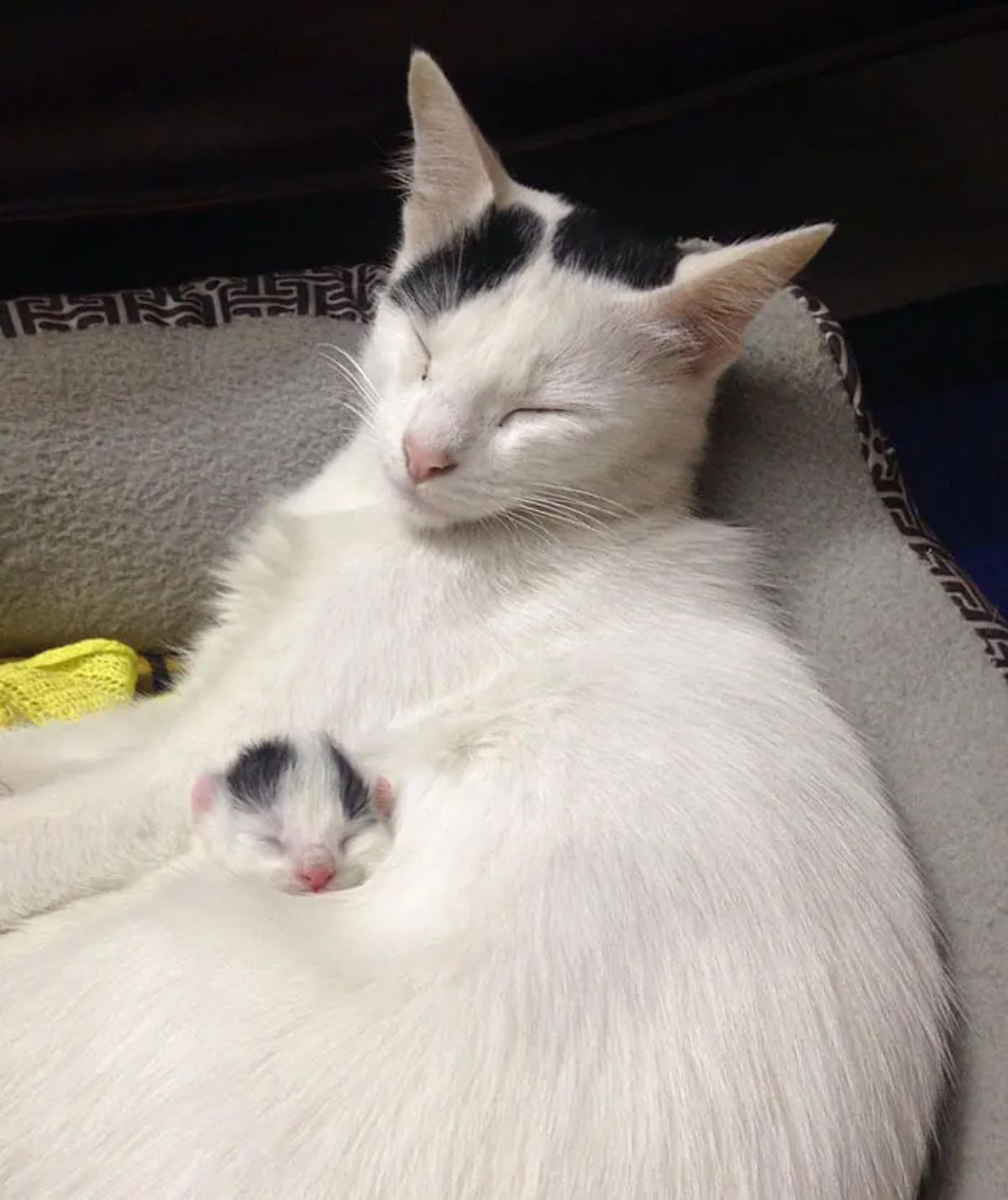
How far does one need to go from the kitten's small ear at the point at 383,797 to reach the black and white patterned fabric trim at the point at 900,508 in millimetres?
657

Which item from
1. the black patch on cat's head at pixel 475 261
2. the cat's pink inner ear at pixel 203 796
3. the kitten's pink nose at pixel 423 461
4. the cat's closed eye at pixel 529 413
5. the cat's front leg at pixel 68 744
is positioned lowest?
the cat's front leg at pixel 68 744

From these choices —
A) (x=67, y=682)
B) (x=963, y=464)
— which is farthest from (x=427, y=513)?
(x=963, y=464)

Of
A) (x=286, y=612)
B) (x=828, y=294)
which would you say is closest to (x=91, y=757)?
(x=286, y=612)

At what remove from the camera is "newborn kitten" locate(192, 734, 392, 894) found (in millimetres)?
1095

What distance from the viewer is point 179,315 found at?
A: 163 centimetres

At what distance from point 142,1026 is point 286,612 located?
1.49 ft

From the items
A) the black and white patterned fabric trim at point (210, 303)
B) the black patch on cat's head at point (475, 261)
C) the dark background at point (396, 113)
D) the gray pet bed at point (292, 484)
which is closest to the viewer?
the black patch on cat's head at point (475, 261)

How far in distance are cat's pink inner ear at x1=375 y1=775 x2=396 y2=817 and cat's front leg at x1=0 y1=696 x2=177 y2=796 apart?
0.27 meters

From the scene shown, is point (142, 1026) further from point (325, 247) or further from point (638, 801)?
point (325, 247)

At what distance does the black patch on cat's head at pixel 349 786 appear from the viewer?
43.6 inches

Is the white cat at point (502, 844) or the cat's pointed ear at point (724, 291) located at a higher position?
the cat's pointed ear at point (724, 291)

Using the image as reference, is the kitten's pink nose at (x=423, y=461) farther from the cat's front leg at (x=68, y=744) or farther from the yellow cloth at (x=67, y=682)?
the yellow cloth at (x=67, y=682)

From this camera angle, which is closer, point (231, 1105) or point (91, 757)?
point (231, 1105)

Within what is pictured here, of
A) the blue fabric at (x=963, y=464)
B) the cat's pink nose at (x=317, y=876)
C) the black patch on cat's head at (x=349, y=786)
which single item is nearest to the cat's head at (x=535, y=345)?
the black patch on cat's head at (x=349, y=786)
